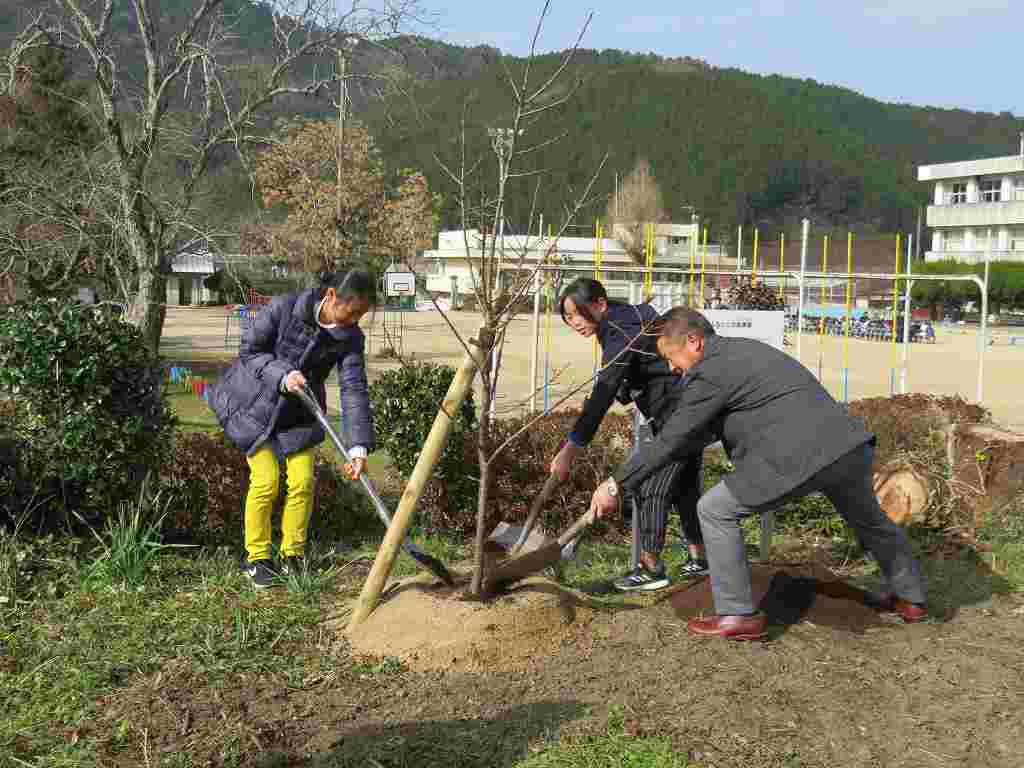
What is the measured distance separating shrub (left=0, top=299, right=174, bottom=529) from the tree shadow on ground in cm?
240

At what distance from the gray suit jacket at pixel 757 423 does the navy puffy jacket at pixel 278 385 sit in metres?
1.45

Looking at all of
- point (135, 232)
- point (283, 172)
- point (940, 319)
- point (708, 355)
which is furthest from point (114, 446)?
point (940, 319)

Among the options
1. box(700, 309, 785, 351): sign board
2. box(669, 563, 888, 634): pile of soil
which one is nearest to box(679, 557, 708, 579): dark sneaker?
box(669, 563, 888, 634): pile of soil

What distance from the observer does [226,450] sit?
6.27 meters

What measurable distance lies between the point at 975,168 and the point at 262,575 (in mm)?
74203

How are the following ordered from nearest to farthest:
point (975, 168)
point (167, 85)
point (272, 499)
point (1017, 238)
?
1. point (272, 499)
2. point (167, 85)
3. point (1017, 238)
4. point (975, 168)

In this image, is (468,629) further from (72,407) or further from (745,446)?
(72,407)

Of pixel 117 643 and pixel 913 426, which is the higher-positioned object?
pixel 913 426

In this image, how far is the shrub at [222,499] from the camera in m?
5.84

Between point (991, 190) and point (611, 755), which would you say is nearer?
point (611, 755)

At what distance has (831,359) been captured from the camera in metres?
30.5

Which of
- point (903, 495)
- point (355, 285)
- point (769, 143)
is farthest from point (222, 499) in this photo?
point (769, 143)

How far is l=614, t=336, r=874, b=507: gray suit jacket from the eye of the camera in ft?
13.3

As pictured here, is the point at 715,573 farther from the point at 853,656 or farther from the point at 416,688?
the point at 416,688
